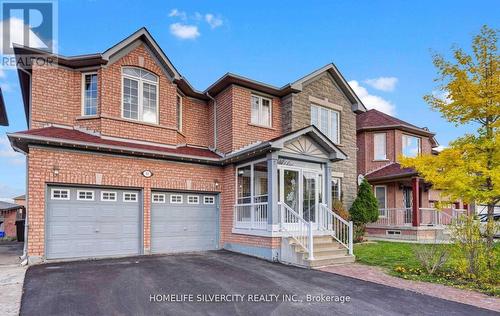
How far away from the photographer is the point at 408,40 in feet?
53.5

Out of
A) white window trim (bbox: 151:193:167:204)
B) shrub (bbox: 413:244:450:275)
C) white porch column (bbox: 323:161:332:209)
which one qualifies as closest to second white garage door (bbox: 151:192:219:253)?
white window trim (bbox: 151:193:167:204)

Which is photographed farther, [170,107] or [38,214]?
[170,107]

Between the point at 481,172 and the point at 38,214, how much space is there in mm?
11882

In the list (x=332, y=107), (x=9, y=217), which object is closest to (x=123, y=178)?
(x=332, y=107)

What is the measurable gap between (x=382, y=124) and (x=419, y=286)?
45.3 ft

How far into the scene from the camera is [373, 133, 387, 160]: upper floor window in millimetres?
19781

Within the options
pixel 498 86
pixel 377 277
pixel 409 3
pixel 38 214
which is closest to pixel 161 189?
pixel 38 214

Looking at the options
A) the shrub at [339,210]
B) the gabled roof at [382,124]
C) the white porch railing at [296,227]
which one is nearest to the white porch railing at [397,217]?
the gabled roof at [382,124]

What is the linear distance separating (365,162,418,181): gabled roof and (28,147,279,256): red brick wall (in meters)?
9.43

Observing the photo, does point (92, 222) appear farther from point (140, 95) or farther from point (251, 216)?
point (251, 216)

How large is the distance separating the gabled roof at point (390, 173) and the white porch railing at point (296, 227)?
8433 millimetres

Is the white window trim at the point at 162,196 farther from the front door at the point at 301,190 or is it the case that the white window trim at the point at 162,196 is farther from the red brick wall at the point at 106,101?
the front door at the point at 301,190

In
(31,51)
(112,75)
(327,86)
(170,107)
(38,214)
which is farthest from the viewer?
(327,86)

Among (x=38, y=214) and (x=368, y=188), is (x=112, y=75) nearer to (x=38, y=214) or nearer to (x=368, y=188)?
(x=38, y=214)
